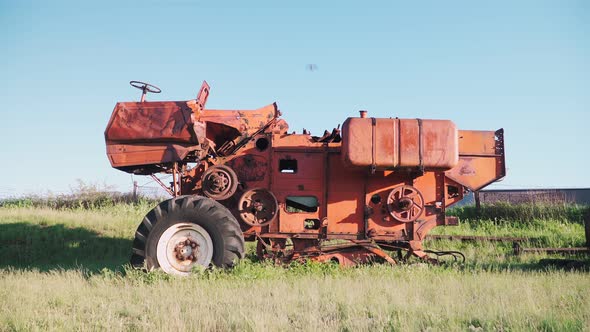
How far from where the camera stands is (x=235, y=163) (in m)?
9.30

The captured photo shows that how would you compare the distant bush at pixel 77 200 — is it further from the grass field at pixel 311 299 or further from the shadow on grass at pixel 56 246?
the grass field at pixel 311 299

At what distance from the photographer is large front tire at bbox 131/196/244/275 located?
8.04 metres

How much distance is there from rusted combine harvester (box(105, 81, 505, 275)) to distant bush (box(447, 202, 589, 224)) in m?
7.40

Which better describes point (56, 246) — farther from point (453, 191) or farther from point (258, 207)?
point (453, 191)

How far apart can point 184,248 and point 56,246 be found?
6.35 metres

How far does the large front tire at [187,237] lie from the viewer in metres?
8.04

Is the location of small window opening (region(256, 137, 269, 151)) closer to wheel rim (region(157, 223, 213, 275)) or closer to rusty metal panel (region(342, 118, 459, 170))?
rusty metal panel (region(342, 118, 459, 170))

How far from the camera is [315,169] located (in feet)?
30.0

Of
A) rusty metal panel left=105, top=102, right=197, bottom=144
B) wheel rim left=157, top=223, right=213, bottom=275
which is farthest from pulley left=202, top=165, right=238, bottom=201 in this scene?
wheel rim left=157, top=223, right=213, bottom=275

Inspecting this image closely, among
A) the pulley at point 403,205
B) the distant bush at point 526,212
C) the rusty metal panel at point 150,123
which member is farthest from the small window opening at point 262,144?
the distant bush at point 526,212

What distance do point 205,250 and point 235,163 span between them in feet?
6.24

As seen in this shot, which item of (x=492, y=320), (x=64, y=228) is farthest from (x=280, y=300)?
(x=64, y=228)

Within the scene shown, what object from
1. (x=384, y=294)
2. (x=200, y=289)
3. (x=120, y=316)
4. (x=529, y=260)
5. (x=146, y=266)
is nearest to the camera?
(x=120, y=316)

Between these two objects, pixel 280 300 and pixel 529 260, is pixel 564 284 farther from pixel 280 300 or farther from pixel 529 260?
pixel 280 300
